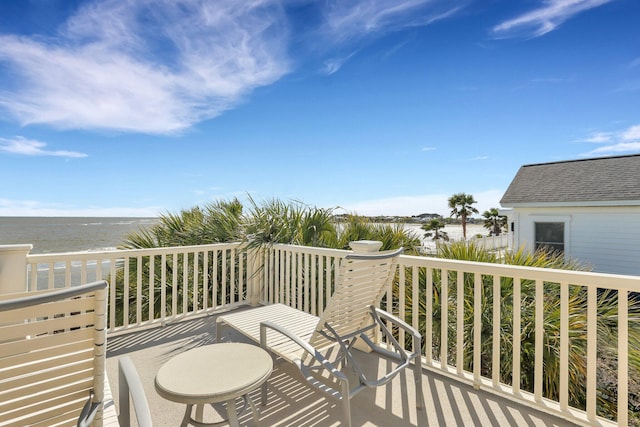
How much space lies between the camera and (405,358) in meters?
2.30

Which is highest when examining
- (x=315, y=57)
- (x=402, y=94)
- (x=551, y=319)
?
(x=315, y=57)

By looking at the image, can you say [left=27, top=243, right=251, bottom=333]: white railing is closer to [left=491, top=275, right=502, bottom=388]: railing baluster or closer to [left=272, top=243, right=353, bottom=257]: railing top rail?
[left=272, top=243, right=353, bottom=257]: railing top rail

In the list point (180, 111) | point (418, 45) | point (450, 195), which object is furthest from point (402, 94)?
point (450, 195)

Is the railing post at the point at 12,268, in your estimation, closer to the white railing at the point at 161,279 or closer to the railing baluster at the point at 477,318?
the white railing at the point at 161,279

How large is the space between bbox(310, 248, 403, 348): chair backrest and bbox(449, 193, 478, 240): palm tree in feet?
71.5

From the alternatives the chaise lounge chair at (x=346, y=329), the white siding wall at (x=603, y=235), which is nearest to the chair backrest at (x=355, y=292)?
the chaise lounge chair at (x=346, y=329)

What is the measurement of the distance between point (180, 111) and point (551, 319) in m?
9.06

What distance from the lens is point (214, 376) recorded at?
1.64m

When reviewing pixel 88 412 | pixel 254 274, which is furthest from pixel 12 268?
pixel 254 274

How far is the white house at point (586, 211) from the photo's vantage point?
336 inches

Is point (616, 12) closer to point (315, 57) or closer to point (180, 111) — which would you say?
point (315, 57)

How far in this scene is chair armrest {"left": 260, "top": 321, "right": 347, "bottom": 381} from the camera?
1.91 meters

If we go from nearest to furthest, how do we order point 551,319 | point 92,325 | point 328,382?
1. point 92,325
2. point 328,382
3. point 551,319

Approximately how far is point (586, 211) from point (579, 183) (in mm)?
1193
